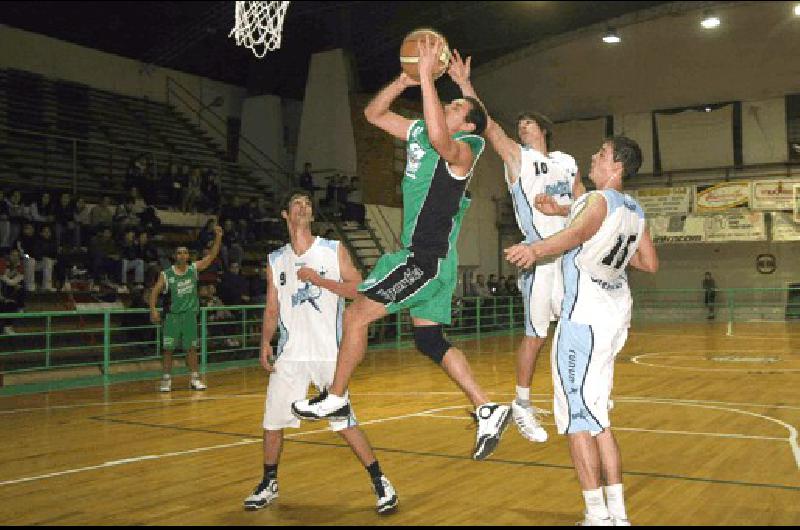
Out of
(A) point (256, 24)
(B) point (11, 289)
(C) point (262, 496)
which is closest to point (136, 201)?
(B) point (11, 289)

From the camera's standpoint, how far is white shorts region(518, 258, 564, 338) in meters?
5.62

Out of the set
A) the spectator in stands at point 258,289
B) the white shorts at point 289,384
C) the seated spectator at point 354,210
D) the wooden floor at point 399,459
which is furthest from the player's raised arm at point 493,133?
the seated spectator at point 354,210

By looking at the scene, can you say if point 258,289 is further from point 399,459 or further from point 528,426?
point 528,426

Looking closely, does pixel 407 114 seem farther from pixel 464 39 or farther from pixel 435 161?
pixel 435 161

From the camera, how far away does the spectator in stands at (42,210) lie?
1384cm

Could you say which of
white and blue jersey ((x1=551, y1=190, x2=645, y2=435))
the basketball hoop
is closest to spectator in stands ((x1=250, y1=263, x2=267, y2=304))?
the basketball hoop

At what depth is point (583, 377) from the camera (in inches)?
152

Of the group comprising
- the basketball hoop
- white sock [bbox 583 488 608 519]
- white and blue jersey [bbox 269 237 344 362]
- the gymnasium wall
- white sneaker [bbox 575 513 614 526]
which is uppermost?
the gymnasium wall

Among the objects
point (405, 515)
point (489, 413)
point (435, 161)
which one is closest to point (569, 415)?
point (489, 413)

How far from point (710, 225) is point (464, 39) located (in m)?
9.74

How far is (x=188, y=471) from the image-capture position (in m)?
5.74

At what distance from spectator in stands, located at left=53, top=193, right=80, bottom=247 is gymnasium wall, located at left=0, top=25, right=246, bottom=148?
645cm

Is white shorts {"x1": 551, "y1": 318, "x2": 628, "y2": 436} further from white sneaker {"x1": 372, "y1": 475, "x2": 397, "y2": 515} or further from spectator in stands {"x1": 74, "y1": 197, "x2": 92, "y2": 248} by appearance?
spectator in stands {"x1": 74, "y1": 197, "x2": 92, "y2": 248}

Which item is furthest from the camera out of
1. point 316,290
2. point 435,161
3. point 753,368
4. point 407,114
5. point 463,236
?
point 463,236
